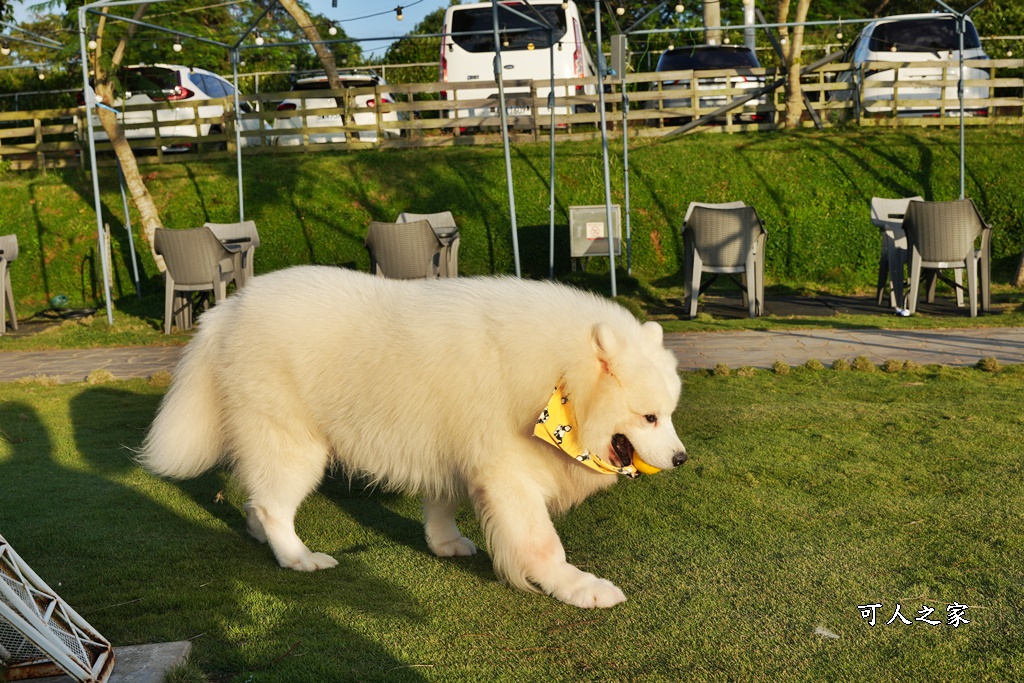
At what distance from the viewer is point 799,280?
552 inches

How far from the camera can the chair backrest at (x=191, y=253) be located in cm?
1088

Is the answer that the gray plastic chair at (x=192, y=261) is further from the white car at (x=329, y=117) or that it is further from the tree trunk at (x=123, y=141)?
the white car at (x=329, y=117)

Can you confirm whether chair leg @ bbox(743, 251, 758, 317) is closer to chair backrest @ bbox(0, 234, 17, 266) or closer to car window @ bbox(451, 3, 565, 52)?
car window @ bbox(451, 3, 565, 52)

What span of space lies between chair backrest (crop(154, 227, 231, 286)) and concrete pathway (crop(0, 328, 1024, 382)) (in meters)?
1.07

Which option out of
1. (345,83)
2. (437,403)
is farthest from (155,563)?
(345,83)

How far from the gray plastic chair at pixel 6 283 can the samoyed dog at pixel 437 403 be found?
28.9 feet

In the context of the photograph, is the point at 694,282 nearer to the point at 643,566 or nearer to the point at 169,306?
the point at 169,306

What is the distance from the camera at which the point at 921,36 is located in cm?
1788

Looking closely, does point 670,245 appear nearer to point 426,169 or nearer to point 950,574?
point 426,169

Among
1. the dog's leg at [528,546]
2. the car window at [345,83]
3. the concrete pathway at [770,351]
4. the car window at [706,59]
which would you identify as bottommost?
the concrete pathway at [770,351]

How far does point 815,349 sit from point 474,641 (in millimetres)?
6201

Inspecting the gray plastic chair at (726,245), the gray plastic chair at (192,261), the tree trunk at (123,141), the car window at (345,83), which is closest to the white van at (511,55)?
the car window at (345,83)

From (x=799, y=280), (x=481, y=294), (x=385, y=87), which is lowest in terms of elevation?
(x=799, y=280)

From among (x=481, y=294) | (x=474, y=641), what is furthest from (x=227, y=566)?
(x=481, y=294)
